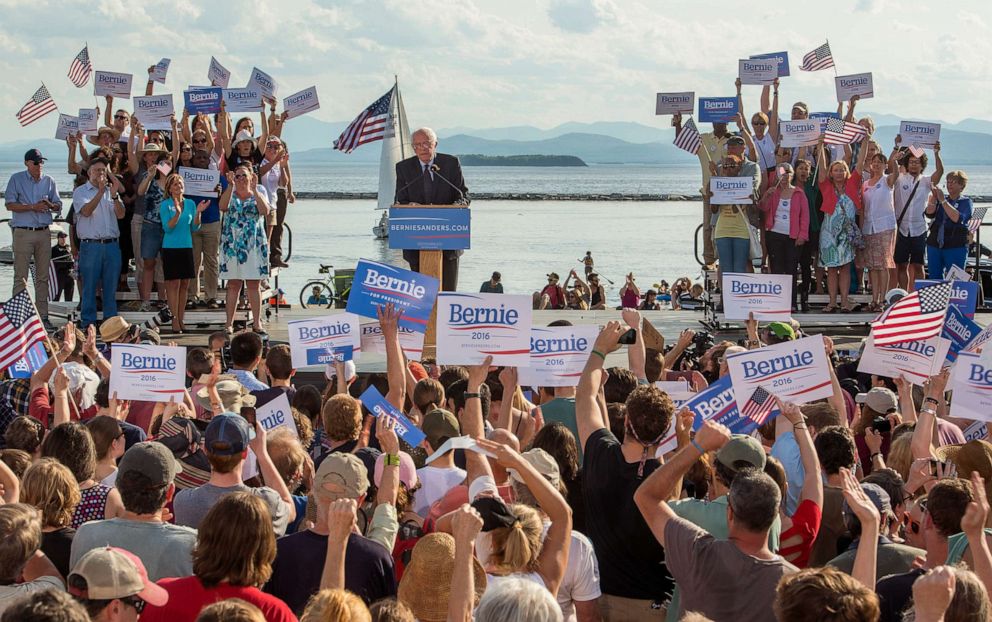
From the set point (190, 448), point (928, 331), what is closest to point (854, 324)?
point (928, 331)

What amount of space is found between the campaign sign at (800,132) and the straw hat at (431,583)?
10.8m

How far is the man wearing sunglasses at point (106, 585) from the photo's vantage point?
13.5 feet

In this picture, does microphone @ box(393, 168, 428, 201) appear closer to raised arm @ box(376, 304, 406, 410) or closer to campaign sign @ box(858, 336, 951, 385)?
raised arm @ box(376, 304, 406, 410)

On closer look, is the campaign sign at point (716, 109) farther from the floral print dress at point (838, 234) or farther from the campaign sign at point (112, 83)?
the campaign sign at point (112, 83)

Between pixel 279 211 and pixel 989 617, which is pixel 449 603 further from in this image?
pixel 279 211

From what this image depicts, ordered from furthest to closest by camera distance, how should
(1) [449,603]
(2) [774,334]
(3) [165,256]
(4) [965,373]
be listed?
(3) [165,256] → (2) [774,334] → (4) [965,373] → (1) [449,603]

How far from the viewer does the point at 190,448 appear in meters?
6.63

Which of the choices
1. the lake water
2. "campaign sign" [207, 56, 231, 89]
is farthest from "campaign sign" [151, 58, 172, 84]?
the lake water

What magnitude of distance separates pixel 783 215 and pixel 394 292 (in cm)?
681

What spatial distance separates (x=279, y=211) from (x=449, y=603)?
11.7 m

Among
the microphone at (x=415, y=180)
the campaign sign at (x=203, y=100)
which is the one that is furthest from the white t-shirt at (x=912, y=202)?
the campaign sign at (x=203, y=100)

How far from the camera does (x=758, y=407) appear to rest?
288 inches

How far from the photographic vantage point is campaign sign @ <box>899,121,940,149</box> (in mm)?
15695

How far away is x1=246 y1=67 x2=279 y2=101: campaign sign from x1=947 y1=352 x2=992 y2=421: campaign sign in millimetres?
10802
